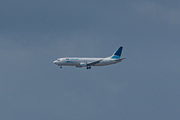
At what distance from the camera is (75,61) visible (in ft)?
656

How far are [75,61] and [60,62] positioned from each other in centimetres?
924

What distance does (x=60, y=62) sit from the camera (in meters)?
200
